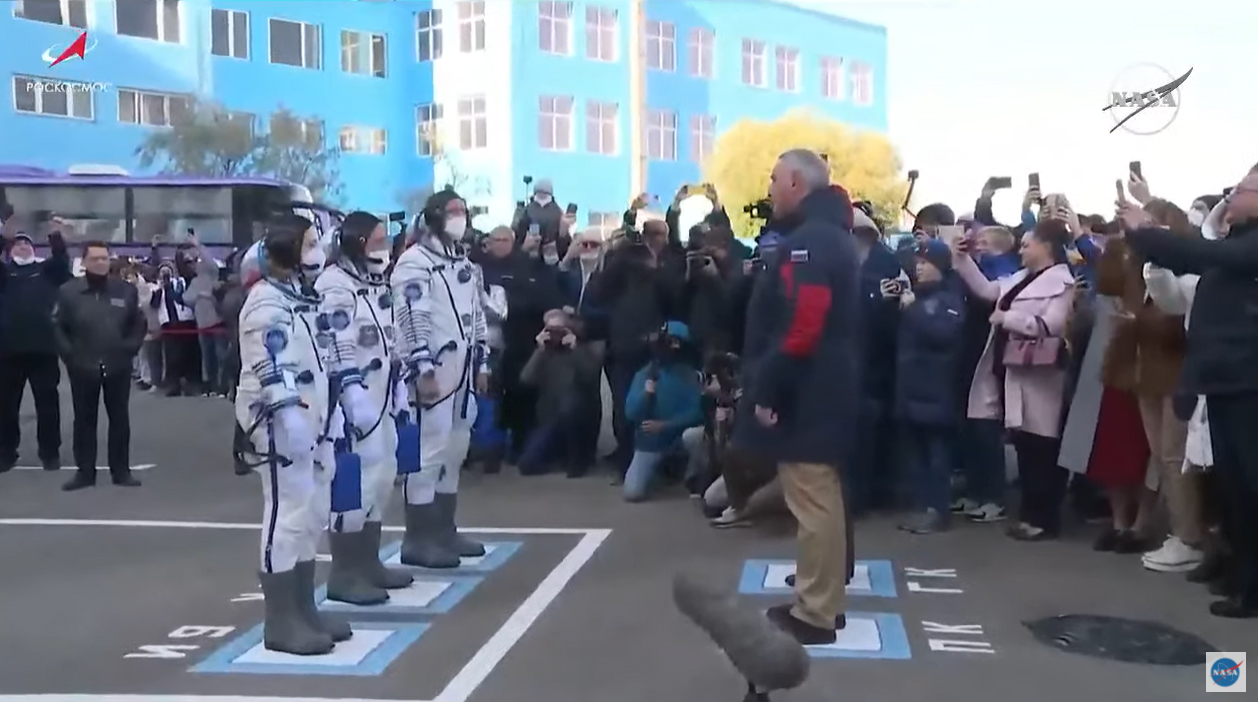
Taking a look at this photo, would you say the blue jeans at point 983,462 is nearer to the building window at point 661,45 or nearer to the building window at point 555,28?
the building window at point 555,28

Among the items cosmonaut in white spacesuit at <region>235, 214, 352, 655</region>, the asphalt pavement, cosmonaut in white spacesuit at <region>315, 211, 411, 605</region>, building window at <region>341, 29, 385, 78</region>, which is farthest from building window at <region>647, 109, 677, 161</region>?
cosmonaut in white spacesuit at <region>235, 214, 352, 655</region>

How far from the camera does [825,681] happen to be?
5.54 m

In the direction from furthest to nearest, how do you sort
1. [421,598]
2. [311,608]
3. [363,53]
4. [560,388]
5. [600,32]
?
[363,53], [600,32], [560,388], [421,598], [311,608]

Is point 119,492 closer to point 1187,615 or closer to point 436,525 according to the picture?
point 436,525

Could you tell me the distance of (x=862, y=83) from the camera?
185ft

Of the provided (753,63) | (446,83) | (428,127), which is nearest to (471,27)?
(446,83)

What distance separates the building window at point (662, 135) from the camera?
155 ft

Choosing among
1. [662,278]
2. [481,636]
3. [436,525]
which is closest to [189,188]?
[662,278]

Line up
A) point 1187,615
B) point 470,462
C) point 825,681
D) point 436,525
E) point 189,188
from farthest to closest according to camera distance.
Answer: point 189,188 < point 470,462 < point 436,525 < point 1187,615 < point 825,681

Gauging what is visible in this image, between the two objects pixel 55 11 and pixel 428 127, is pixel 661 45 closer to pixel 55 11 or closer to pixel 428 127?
pixel 428 127

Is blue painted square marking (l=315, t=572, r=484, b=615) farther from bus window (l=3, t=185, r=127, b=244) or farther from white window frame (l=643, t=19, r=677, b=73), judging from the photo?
white window frame (l=643, t=19, r=677, b=73)

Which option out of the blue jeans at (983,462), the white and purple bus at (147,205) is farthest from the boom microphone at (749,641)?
the white and purple bus at (147,205)

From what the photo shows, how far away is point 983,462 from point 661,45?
40295 mm

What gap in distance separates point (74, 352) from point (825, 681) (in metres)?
7.52
